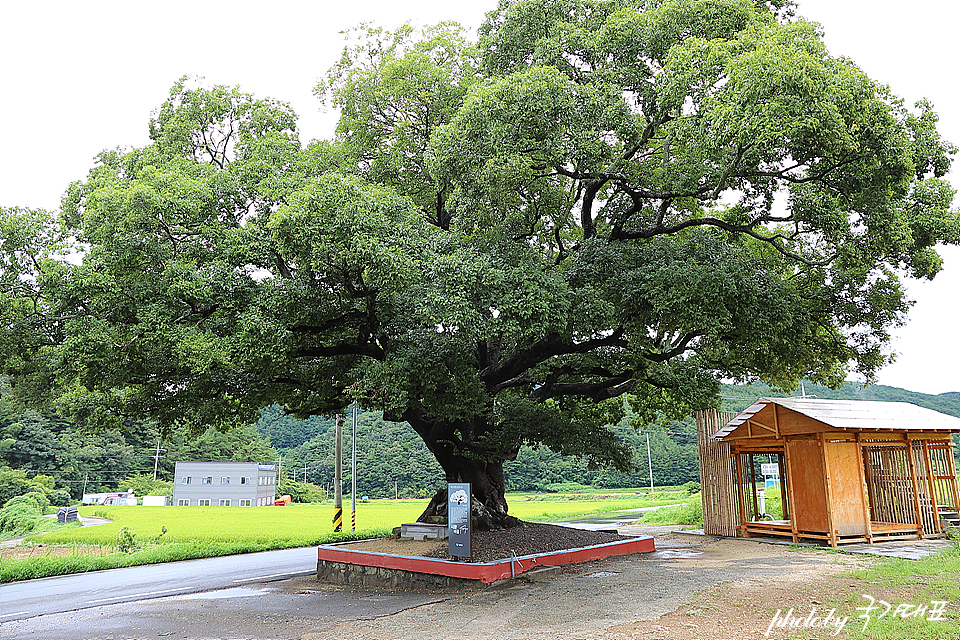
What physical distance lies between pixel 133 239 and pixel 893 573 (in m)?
12.7

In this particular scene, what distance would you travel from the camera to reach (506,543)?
42.3 ft

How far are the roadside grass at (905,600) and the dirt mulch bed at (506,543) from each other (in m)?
5.54

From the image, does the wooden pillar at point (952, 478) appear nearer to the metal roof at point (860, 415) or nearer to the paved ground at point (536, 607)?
the metal roof at point (860, 415)

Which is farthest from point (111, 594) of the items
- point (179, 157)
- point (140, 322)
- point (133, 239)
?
point (179, 157)

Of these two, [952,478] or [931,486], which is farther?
[952,478]

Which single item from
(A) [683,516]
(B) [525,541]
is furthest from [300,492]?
(B) [525,541]

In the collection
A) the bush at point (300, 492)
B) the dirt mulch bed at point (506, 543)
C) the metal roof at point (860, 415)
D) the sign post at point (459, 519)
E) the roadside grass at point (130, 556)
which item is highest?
the metal roof at point (860, 415)

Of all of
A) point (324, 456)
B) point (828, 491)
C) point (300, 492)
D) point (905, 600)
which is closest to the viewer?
point (905, 600)

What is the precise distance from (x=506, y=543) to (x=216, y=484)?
1745 inches

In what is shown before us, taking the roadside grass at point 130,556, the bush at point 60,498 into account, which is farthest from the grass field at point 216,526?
the bush at point 60,498

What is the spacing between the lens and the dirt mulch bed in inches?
482

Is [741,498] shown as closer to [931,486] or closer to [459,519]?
[931,486]

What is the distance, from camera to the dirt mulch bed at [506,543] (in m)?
12.2

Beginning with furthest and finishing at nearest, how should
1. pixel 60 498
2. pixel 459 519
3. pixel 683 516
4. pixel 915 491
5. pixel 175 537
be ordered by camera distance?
1. pixel 60 498
2. pixel 175 537
3. pixel 683 516
4. pixel 915 491
5. pixel 459 519
